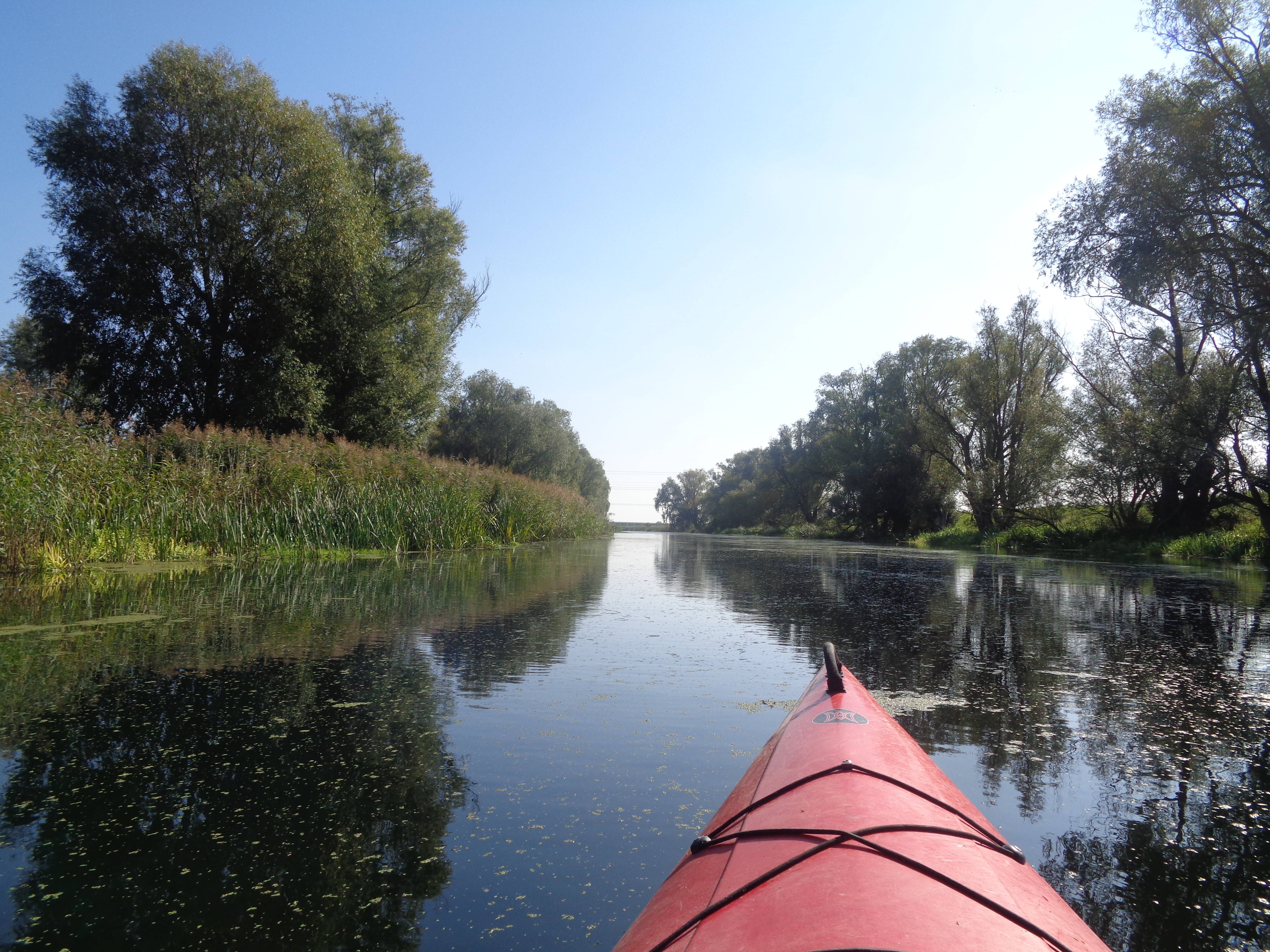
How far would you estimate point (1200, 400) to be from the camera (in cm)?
1551

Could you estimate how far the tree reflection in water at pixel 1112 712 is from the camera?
1.78m

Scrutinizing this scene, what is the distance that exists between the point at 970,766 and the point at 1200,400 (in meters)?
17.2

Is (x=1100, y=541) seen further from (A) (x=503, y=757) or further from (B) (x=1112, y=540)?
(A) (x=503, y=757)

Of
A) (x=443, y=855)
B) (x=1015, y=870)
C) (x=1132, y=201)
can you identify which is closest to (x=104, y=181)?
(x=443, y=855)

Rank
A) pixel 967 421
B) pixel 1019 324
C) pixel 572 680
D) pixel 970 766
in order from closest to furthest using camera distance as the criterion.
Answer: pixel 970 766
pixel 572 680
pixel 1019 324
pixel 967 421

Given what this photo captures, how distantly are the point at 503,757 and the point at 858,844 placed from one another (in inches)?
63.2

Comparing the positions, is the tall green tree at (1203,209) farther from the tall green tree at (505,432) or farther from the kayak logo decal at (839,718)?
the tall green tree at (505,432)

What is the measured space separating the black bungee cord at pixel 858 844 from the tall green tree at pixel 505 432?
33.2 meters

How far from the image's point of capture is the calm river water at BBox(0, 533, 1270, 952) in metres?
1.63

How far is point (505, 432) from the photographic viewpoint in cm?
3675

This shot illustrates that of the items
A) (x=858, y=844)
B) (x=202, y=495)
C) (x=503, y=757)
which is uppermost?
(x=202, y=495)

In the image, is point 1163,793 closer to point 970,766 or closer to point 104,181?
point 970,766

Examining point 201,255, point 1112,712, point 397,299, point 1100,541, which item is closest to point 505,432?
point 397,299

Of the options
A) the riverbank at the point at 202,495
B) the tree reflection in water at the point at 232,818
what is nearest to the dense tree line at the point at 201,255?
the riverbank at the point at 202,495
